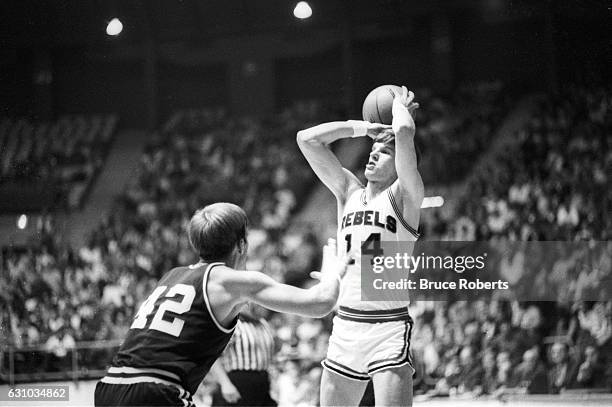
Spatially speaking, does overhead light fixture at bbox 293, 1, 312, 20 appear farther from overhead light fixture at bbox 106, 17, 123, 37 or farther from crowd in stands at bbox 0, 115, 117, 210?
crowd in stands at bbox 0, 115, 117, 210

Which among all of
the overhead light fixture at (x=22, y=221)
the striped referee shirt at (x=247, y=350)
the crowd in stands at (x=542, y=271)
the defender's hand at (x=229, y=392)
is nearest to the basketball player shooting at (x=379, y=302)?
the defender's hand at (x=229, y=392)

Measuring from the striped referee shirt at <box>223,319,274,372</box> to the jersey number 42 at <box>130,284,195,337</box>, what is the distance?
2.74 m

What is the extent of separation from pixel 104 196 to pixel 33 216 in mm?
4742

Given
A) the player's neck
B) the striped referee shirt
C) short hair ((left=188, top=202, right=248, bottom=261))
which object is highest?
the player's neck

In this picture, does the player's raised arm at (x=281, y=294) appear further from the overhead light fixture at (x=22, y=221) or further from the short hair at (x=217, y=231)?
the overhead light fixture at (x=22, y=221)

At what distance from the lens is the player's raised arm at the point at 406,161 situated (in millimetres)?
4328

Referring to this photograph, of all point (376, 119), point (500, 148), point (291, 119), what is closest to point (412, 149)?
point (376, 119)

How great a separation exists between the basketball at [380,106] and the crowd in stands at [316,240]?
4168 millimetres

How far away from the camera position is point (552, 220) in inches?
420

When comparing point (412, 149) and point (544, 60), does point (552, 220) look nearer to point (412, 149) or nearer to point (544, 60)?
point (544, 60)

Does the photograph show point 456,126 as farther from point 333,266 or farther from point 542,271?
point 333,266

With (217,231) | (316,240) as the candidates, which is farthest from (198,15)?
(217,231)

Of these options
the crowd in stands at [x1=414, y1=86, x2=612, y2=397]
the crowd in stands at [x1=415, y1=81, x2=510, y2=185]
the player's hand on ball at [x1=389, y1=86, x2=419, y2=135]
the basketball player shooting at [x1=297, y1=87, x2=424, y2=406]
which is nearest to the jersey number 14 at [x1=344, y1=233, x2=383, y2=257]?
the basketball player shooting at [x1=297, y1=87, x2=424, y2=406]

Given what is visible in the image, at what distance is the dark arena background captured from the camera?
841cm
